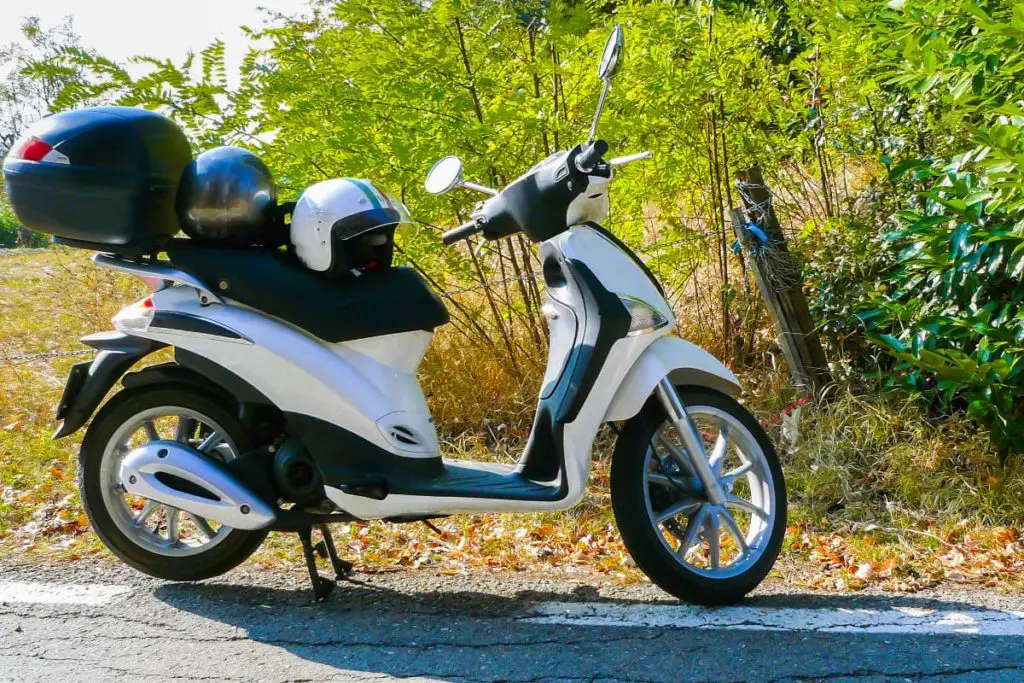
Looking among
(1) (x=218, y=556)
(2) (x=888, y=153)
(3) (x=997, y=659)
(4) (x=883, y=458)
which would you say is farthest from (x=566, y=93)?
(3) (x=997, y=659)

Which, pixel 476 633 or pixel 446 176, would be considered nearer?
pixel 476 633

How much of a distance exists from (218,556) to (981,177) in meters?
3.27

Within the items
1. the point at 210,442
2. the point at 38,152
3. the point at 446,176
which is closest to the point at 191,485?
the point at 210,442

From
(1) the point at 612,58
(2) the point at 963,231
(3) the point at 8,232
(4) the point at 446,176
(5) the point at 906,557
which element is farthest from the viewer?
(3) the point at 8,232

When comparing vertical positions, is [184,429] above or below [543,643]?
above

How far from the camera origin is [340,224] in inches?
131

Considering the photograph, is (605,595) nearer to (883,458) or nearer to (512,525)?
(512,525)

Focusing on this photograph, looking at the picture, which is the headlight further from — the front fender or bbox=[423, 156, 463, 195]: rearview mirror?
bbox=[423, 156, 463, 195]: rearview mirror

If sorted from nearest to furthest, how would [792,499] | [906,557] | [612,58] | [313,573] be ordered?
[612,58], [313,573], [906,557], [792,499]

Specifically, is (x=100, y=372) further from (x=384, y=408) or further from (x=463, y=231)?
(x=463, y=231)

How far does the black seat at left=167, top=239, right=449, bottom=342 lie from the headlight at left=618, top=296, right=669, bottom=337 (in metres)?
0.69

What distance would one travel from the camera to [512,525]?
4.42 meters

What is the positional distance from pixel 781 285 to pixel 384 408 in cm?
264

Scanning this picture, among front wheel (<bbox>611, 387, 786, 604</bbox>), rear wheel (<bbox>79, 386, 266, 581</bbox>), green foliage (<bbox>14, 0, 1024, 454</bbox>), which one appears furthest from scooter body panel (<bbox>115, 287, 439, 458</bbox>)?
green foliage (<bbox>14, 0, 1024, 454</bbox>)
